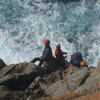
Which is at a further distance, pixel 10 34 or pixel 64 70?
pixel 10 34

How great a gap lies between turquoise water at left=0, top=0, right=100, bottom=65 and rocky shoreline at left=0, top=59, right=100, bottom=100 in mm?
4678

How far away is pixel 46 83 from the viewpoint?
33.4ft

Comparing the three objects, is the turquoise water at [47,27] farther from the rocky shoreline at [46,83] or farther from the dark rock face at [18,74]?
the dark rock face at [18,74]

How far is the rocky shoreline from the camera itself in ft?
21.7

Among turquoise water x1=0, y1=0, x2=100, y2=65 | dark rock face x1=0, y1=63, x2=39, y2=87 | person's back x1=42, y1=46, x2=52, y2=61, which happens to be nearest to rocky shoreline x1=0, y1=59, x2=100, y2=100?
dark rock face x1=0, y1=63, x2=39, y2=87

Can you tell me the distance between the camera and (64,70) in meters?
12.4

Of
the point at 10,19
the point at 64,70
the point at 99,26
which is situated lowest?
the point at 64,70

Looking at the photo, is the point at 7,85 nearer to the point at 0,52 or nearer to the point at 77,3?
the point at 0,52

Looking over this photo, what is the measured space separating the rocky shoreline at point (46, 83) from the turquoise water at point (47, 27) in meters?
4.68

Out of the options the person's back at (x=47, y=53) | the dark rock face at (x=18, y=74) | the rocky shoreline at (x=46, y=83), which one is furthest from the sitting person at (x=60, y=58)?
the dark rock face at (x=18, y=74)

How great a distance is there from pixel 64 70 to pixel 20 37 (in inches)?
255

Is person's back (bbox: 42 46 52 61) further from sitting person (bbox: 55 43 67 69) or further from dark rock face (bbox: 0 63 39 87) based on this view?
dark rock face (bbox: 0 63 39 87)

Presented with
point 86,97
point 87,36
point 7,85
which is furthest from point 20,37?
point 86,97

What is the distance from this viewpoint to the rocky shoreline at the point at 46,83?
261 inches
